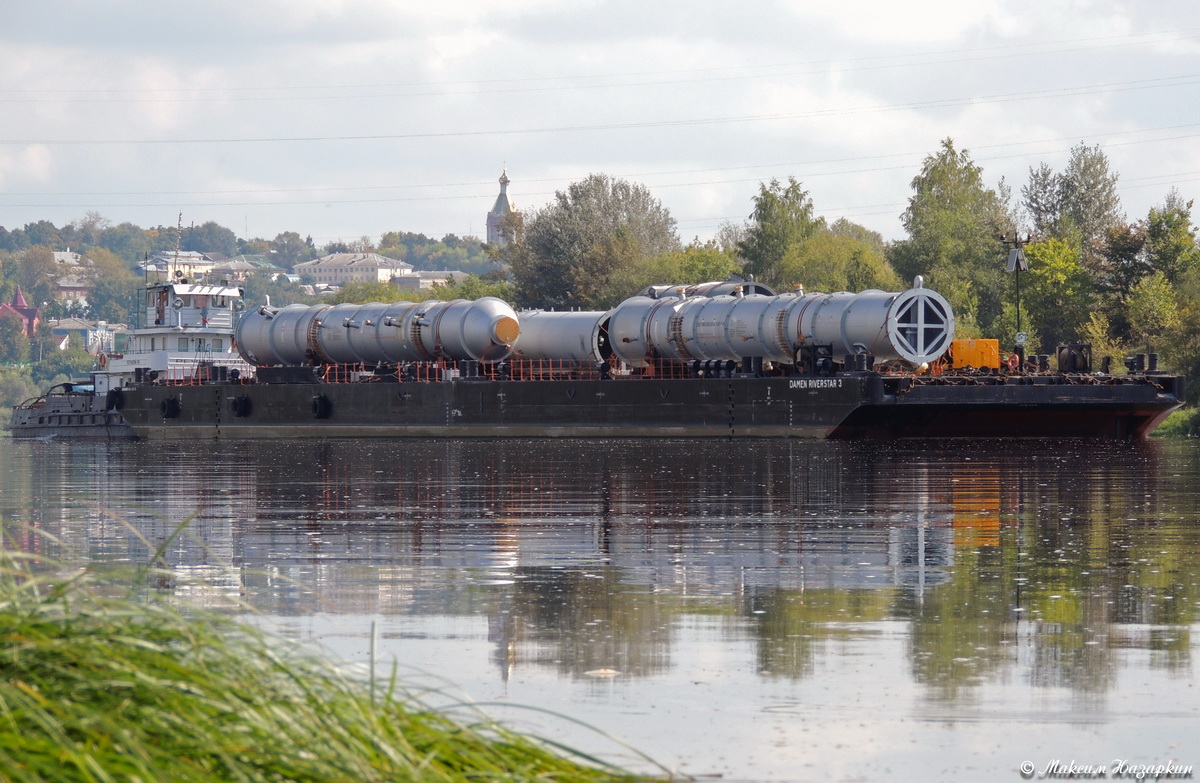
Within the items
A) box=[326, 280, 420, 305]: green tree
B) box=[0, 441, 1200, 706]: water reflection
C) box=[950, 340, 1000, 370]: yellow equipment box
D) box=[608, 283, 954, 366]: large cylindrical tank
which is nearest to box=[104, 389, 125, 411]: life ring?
box=[608, 283, 954, 366]: large cylindrical tank

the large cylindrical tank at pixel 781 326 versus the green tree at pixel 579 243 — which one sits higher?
the green tree at pixel 579 243

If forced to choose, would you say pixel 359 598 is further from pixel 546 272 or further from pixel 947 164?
pixel 546 272

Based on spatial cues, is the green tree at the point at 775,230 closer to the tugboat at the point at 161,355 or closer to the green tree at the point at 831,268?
the green tree at the point at 831,268

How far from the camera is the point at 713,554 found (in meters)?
16.4

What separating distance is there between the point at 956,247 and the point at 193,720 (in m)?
94.6

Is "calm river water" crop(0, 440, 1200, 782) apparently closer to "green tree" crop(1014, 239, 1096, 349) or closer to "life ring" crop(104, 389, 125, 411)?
"life ring" crop(104, 389, 125, 411)

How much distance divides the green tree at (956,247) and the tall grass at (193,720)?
85.6m

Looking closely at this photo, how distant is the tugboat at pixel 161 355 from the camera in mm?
76938

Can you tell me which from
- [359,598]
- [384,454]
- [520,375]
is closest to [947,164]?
[520,375]

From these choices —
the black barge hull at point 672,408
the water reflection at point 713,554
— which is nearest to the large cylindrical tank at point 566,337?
the black barge hull at point 672,408

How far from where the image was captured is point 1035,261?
88.4 m

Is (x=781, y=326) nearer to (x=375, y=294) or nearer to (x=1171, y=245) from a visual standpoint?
(x=1171, y=245)

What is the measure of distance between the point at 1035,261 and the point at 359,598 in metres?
79.4

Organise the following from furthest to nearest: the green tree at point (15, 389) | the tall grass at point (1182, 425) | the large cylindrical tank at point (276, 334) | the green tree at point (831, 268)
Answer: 1. the green tree at point (15, 389)
2. the green tree at point (831, 268)
3. the large cylindrical tank at point (276, 334)
4. the tall grass at point (1182, 425)
